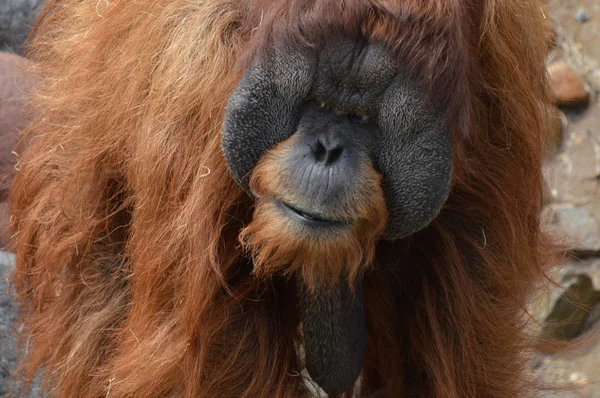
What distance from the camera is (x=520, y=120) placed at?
7.07ft

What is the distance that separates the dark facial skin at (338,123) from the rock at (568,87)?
207cm

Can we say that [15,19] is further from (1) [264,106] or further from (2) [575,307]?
(2) [575,307]

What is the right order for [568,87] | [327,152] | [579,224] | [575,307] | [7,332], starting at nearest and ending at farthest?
[327,152]
[7,332]
[575,307]
[579,224]
[568,87]

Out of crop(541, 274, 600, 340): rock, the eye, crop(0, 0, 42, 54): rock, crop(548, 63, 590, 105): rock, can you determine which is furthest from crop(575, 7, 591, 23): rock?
the eye

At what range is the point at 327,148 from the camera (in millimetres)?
1854

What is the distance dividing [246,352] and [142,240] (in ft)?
1.23

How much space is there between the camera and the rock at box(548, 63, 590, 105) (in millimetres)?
3889

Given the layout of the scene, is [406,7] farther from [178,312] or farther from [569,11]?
[569,11]

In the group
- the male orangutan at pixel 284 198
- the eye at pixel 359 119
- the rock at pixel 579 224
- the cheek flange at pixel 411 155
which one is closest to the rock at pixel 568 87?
the rock at pixel 579 224

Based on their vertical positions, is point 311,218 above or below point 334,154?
below

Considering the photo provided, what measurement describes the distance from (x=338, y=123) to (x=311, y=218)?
0.20 m

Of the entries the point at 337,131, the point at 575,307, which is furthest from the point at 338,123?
the point at 575,307

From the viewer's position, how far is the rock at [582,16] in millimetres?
3979

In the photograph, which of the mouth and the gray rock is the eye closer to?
the mouth
